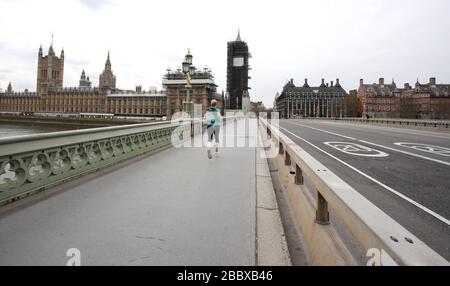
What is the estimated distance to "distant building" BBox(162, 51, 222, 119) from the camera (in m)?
125

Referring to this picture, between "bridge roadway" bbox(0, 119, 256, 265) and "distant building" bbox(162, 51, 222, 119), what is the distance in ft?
383

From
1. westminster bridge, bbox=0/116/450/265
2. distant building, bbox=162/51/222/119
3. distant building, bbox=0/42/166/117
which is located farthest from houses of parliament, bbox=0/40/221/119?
westminster bridge, bbox=0/116/450/265

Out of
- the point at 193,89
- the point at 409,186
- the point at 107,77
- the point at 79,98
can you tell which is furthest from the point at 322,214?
the point at 107,77

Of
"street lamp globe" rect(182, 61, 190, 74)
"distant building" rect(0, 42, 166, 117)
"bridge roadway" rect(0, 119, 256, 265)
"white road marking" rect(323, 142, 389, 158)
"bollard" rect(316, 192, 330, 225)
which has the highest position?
"distant building" rect(0, 42, 166, 117)

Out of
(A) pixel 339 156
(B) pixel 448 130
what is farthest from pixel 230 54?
(A) pixel 339 156

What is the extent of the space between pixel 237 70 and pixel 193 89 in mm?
20799

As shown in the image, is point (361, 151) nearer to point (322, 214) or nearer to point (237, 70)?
point (322, 214)

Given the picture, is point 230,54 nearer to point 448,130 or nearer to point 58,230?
point 448,130

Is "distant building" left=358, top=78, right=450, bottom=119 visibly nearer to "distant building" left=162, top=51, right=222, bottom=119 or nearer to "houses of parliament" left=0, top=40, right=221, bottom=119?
"distant building" left=162, top=51, right=222, bottom=119

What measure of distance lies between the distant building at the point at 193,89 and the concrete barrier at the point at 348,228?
118909mm

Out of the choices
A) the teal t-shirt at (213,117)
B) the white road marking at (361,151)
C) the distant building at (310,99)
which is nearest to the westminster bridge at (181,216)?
the teal t-shirt at (213,117)

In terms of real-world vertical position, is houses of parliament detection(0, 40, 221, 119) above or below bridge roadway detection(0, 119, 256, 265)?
above
